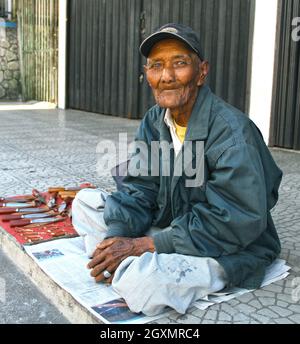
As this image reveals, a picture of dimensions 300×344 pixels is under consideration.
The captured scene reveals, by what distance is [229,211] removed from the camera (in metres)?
2.14

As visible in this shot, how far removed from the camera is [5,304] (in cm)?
259

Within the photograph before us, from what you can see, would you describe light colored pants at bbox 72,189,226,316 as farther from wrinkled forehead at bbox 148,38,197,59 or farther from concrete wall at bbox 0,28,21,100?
concrete wall at bbox 0,28,21,100

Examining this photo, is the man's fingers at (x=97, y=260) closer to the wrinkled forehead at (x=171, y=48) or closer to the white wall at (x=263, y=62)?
the wrinkled forehead at (x=171, y=48)

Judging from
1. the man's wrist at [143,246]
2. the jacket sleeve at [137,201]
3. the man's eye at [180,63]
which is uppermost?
the man's eye at [180,63]

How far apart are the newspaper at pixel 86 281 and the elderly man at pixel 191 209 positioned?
5cm

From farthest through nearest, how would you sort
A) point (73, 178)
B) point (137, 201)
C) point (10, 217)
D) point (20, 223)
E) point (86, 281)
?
point (73, 178) → point (10, 217) → point (20, 223) → point (137, 201) → point (86, 281)

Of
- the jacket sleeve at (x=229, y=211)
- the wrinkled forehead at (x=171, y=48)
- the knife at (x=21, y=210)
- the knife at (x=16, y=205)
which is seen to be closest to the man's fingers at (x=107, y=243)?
the jacket sleeve at (x=229, y=211)

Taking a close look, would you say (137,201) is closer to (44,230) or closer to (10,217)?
(44,230)

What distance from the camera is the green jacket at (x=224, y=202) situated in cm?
215

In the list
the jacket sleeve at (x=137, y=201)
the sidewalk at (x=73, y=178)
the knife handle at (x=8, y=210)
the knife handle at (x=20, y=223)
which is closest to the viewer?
the sidewalk at (x=73, y=178)

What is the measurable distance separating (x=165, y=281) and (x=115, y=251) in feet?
1.12

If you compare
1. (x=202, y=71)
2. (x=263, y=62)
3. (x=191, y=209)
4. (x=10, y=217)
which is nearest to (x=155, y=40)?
(x=202, y=71)

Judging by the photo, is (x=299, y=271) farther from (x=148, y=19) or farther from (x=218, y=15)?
(x=148, y=19)

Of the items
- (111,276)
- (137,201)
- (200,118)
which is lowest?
(111,276)
